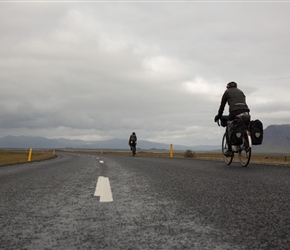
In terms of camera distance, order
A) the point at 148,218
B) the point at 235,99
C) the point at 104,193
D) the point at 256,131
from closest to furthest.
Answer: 1. the point at 148,218
2. the point at 104,193
3. the point at 256,131
4. the point at 235,99

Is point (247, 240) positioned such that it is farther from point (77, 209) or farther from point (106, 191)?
point (106, 191)

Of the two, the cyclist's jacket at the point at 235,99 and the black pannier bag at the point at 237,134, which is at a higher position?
the cyclist's jacket at the point at 235,99

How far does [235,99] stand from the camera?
27.1 ft

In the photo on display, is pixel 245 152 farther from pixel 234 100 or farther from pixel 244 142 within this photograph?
pixel 234 100

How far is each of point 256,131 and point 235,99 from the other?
108 centimetres

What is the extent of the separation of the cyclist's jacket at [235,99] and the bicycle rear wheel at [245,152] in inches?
30.6

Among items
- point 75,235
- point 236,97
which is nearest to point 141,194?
point 75,235

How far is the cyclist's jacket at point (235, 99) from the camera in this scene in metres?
8.20

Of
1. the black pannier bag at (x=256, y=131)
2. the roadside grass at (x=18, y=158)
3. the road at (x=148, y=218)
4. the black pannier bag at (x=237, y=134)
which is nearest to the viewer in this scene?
the road at (x=148, y=218)

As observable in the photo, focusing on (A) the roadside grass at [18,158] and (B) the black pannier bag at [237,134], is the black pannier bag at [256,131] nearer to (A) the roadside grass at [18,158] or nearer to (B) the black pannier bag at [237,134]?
(B) the black pannier bag at [237,134]

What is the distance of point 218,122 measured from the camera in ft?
29.9

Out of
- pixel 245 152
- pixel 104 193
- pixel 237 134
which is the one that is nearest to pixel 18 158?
pixel 245 152

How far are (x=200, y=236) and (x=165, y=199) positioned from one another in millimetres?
1488

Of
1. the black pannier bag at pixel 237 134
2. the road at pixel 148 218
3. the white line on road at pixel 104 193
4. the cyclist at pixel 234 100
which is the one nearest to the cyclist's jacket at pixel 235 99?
the cyclist at pixel 234 100
